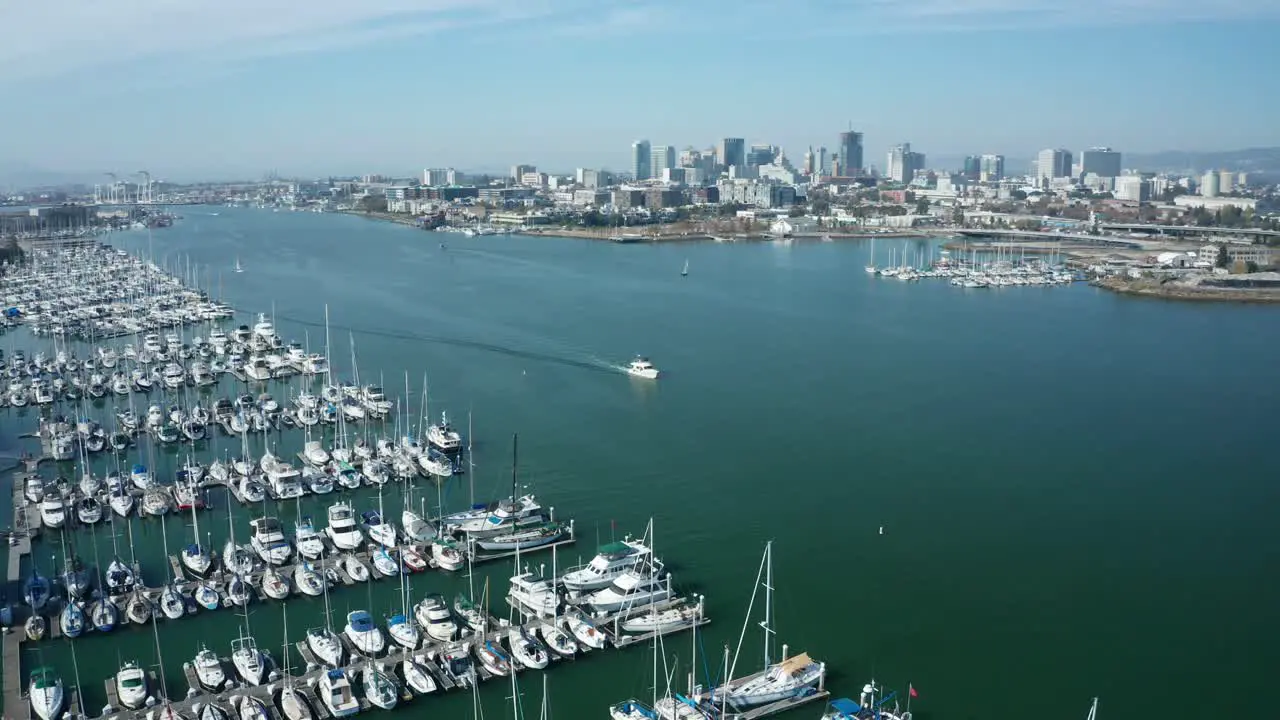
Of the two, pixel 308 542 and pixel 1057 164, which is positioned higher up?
pixel 1057 164

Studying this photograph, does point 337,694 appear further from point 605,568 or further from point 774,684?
point 774,684

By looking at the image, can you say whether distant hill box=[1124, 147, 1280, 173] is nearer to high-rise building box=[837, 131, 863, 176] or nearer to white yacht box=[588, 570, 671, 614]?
high-rise building box=[837, 131, 863, 176]

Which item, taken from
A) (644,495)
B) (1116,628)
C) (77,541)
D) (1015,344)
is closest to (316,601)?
(77,541)

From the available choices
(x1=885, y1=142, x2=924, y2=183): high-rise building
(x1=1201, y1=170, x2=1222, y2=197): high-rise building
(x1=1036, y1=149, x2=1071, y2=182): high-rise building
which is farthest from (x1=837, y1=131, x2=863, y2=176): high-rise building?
(x1=1201, y1=170, x2=1222, y2=197): high-rise building

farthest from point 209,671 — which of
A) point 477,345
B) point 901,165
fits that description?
point 901,165

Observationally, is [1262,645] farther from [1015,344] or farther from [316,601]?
[1015,344]

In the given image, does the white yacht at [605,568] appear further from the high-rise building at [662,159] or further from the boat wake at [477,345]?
the high-rise building at [662,159]
